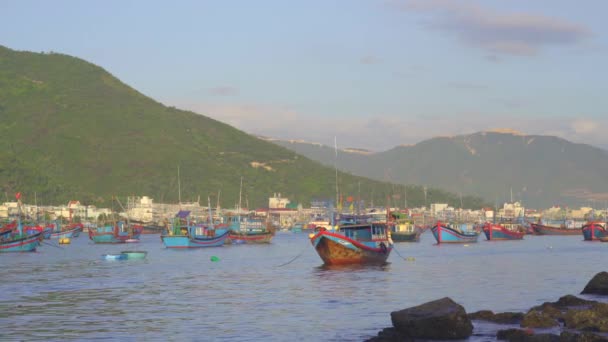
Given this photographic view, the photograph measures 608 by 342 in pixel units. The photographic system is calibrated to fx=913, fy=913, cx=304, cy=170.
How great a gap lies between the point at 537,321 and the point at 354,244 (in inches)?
1654

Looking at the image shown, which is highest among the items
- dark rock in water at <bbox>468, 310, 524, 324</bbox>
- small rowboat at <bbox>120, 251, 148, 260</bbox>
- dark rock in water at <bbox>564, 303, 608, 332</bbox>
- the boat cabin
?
the boat cabin

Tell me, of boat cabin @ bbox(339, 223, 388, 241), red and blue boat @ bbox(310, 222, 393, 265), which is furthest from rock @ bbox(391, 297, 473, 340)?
boat cabin @ bbox(339, 223, 388, 241)

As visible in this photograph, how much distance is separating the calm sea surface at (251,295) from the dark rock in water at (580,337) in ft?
12.8

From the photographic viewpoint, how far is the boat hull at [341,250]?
257ft

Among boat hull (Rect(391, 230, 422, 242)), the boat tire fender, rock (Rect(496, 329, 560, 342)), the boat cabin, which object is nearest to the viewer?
rock (Rect(496, 329, 560, 342))

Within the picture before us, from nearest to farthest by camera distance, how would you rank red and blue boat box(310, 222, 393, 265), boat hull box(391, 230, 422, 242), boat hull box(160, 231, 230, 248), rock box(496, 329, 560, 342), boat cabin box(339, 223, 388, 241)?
rock box(496, 329, 560, 342) < red and blue boat box(310, 222, 393, 265) < boat cabin box(339, 223, 388, 241) < boat hull box(160, 231, 230, 248) < boat hull box(391, 230, 422, 242)

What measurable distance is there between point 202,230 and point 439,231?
39399mm

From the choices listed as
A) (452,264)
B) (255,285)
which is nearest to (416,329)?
(255,285)

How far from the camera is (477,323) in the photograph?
3897 centimetres

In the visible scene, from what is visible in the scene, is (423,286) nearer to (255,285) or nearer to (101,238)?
(255,285)

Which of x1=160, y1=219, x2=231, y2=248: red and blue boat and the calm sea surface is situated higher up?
x1=160, y1=219, x2=231, y2=248: red and blue boat

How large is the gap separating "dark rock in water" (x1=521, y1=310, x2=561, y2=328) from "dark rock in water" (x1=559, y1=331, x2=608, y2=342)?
14.6 feet

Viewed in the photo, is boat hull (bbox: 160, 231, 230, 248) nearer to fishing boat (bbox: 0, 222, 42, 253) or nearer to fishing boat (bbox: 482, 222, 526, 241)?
fishing boat (bbox: 0, 222, 42, 253)

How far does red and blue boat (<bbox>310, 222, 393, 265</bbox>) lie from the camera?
7831cm
